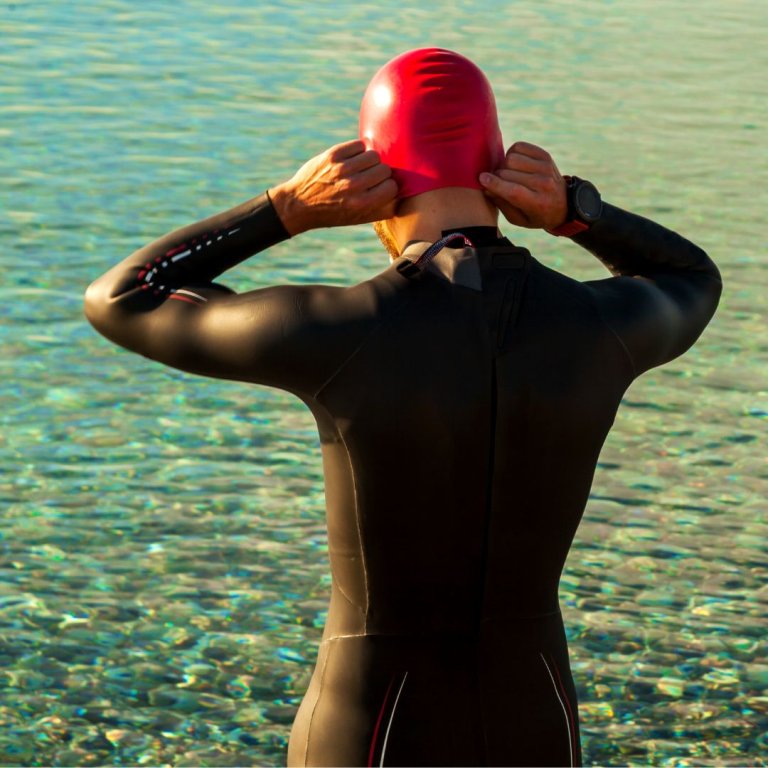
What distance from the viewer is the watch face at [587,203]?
10.6ft

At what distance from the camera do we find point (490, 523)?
303 centimetres

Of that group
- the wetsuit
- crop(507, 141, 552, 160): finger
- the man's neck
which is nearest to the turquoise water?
the wetsuit

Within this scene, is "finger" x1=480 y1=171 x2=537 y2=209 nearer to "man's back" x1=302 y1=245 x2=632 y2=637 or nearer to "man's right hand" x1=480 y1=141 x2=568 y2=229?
"man's right hand" x1=480 y1=141 x2=568 y2=229

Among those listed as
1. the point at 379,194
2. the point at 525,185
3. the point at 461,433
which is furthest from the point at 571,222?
the point at 461,433

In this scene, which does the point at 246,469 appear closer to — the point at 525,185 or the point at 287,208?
the point at 287,208

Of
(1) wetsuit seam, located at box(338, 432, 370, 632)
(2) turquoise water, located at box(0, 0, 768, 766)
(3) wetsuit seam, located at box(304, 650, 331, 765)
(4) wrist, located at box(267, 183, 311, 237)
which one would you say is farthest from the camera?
(2) turquoise water, located at box(0, 0, 768, 766)

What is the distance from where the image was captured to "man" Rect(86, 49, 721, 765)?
2.91 meters

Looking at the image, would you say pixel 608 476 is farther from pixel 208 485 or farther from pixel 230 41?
pixel 230 41

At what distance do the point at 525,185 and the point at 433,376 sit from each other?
1.57 feet

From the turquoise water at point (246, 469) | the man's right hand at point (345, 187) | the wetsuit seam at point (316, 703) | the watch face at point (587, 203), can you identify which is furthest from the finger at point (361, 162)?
the turquoise water at point (246, 469)

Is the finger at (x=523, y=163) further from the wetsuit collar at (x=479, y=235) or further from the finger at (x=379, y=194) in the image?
the finger at (x=379, y=194)

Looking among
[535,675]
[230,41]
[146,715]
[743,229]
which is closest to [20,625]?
[146,715]

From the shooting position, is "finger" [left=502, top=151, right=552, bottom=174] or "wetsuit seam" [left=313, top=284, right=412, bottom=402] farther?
"finger" [left=502, top=151, right=552, bottom=174]

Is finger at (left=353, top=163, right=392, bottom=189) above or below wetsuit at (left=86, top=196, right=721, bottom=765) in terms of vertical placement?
above
